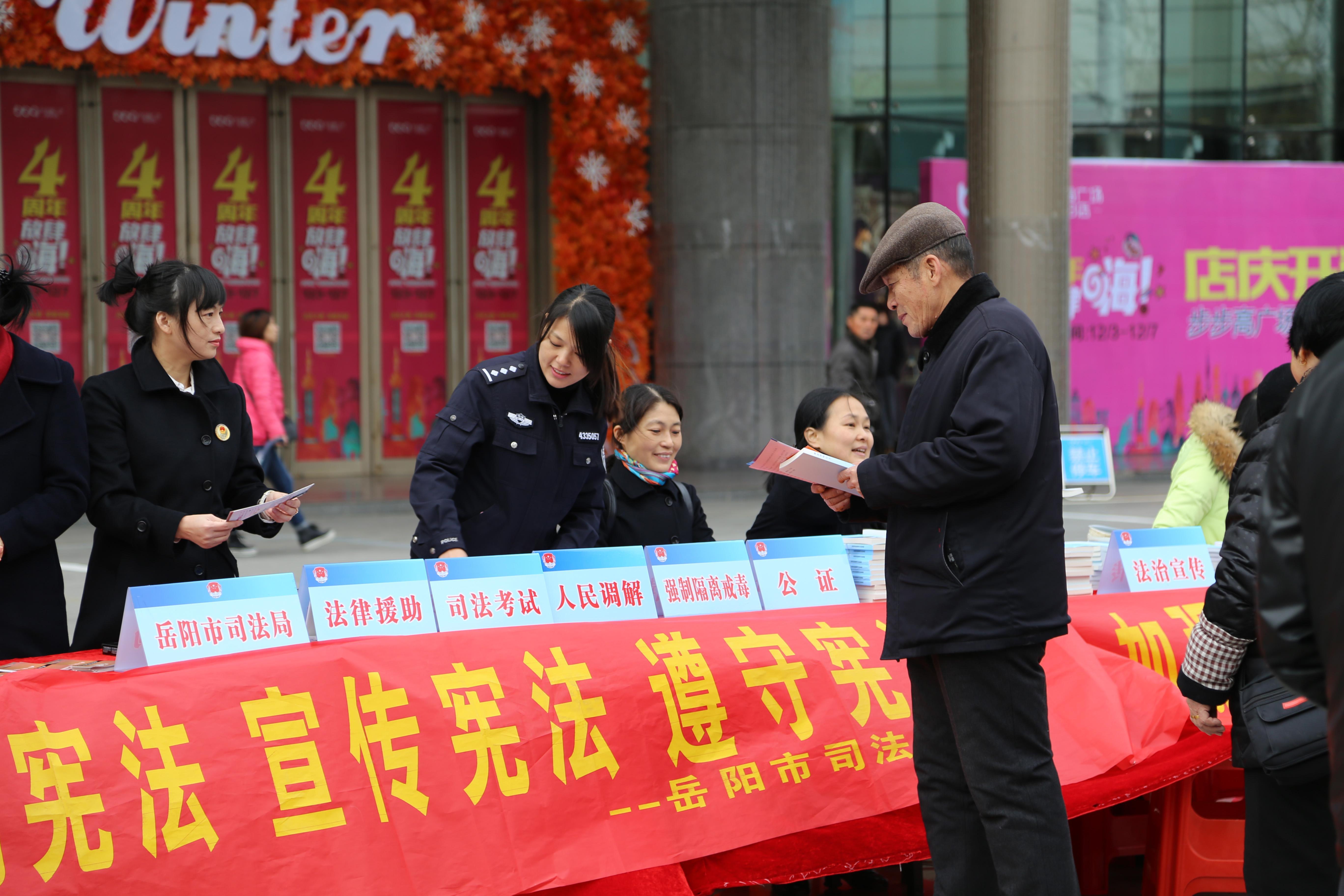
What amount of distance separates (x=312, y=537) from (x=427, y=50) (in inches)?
209

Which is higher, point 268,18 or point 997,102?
point 268,18

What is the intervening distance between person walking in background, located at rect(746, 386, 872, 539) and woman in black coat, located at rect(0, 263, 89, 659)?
2013mm

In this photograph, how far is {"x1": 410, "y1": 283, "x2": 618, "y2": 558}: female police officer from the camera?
4098mm

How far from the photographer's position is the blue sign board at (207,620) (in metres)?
3.22

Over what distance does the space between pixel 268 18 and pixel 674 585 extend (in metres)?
10.3

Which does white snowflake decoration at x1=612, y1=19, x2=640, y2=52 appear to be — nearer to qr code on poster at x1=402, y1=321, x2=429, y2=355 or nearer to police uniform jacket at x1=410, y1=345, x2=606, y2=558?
qr code on poster at x1=402, y1=321, x2=429, y2=355

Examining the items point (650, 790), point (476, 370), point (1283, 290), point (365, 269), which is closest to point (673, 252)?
point (365, 269)

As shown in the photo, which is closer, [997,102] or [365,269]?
[997,102]

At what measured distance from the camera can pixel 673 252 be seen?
14.1m

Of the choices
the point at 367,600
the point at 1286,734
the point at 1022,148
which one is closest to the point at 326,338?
the point at 1022,148

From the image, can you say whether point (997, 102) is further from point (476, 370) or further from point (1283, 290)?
point (476, 370)

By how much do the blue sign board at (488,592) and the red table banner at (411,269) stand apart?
35.2 feet

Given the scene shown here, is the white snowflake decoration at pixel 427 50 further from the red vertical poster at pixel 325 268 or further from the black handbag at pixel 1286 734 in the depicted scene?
the black handbag at pixel 1286 734

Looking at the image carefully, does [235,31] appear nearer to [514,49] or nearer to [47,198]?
[47,198]
